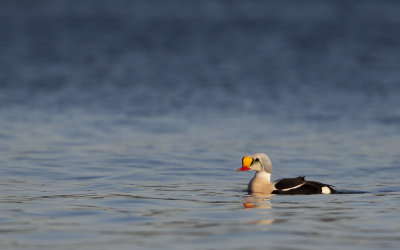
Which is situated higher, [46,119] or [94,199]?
[46,119]

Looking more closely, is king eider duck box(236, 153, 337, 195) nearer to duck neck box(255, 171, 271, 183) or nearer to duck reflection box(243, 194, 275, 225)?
duck neck box(255, 171, 271, 183)

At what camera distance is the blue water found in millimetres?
12121

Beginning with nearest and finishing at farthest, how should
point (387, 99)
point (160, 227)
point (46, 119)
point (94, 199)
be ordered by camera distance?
1. point (160, 227)
2. point (94, 199)
3. point (46, 119)
4. point (387, 99)

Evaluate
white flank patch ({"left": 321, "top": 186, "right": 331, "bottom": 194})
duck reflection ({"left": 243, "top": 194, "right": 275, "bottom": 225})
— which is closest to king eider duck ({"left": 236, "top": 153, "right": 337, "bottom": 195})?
white flank patch ({"left": 321, "top": 186, "right": 331, "bottom": 194})

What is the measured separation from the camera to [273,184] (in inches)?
624

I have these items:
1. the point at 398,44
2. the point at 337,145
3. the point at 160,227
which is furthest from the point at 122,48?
the point at 160,227

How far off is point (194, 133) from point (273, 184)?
877cm

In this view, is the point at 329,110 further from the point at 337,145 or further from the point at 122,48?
the point at 122,48

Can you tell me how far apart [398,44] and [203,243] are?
42.4m

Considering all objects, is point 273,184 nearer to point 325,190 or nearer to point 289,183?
point 289,183

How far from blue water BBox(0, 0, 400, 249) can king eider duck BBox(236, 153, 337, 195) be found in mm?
370

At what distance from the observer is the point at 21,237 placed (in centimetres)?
1134

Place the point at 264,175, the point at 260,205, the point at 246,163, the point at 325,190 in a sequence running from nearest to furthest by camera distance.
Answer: the point at 260,205 → the point at 325,190 → the point at 264,175 → the point at 246,163

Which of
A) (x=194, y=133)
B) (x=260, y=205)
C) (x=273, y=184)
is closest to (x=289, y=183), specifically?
(x=273, y=184)
